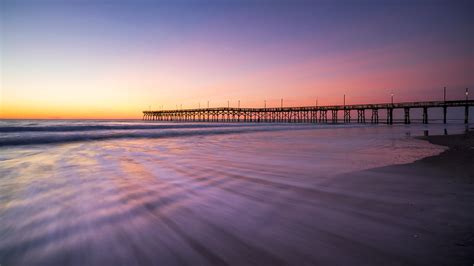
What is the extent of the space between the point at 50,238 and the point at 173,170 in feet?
11.2

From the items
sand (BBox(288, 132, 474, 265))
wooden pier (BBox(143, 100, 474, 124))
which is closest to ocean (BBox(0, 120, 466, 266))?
sand (BBox(288, 132, 474, 265))

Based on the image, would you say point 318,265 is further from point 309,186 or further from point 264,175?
point 264,175

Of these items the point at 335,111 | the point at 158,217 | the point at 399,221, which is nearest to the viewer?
the point at 399,221

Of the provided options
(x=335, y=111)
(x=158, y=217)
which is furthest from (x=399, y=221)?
(x=335, y=111)

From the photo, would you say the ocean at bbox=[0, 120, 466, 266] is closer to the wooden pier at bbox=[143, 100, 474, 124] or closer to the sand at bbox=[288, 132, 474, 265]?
the sand at bbox=[288, 132, 474, 265]

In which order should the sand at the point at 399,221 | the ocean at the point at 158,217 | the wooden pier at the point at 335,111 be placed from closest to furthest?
the sand at the point at 399,221 → the ocean at the point at 158,217 → the wooden pier at the point at 335,111

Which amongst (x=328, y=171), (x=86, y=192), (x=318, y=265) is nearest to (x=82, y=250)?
(x=318, y=265)

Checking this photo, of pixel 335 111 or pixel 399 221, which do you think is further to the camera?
pixel 335 111

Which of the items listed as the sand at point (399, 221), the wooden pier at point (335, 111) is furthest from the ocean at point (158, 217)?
the wooden pier at point (335, 111)

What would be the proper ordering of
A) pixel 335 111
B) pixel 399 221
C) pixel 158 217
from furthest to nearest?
pixel 335 111 < pixel 158 217 < pixel 399 221

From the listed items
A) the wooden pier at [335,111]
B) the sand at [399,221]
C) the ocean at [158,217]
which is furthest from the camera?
the wooden pier at [335,111]

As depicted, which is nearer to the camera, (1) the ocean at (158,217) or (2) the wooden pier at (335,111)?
(1) the ocean at (158,217)

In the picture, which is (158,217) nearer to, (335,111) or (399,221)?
(399,221)

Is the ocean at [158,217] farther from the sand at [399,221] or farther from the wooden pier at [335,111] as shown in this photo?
the wooden pier at [335,111]
